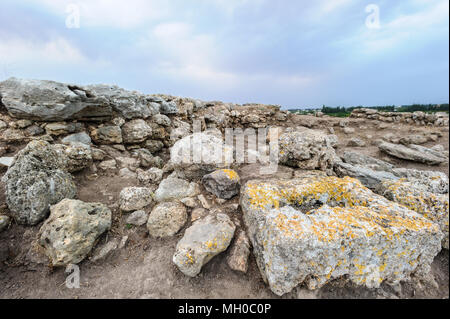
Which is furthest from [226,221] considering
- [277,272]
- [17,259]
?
[17,259]

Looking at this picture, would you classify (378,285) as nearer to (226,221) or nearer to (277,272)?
(277,272)

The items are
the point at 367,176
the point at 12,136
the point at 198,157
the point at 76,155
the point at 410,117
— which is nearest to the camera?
the point at 198,157

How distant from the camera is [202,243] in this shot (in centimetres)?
281

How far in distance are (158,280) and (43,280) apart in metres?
1.89

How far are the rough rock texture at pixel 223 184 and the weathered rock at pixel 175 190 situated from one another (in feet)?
1.21

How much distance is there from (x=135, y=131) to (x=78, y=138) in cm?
175

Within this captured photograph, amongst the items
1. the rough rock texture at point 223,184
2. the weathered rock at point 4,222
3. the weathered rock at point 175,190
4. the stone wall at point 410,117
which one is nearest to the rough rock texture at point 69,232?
the weathered rock at point 4,222

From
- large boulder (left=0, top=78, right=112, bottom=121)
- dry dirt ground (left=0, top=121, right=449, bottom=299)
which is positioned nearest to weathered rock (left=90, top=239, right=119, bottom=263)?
dry dirt ground (left=0, top=121, right=449, bottom=299)

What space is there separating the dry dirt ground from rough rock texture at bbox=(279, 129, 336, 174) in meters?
2.82

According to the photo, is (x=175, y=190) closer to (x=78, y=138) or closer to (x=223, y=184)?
(x=223, y=184)

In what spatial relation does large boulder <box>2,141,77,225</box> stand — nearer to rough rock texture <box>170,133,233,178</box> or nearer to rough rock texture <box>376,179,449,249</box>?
rough rock texture <box>170,133,233,178</box>

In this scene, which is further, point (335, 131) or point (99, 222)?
point (335, 131)

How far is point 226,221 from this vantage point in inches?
128

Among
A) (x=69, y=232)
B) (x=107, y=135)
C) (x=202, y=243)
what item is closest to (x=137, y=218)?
(x=69, y=232)
